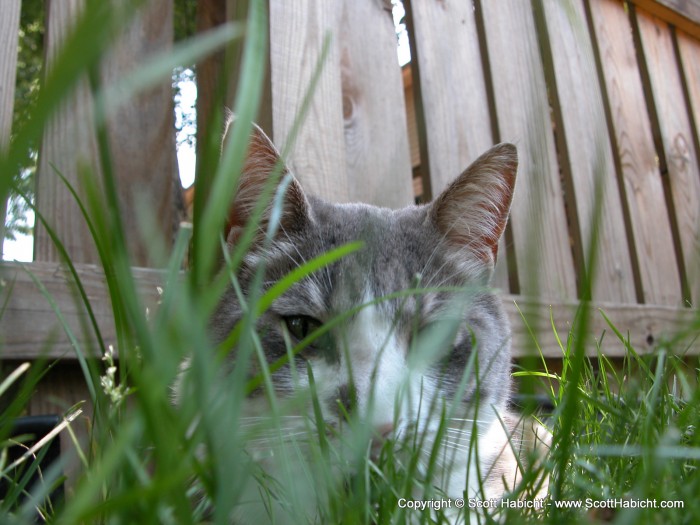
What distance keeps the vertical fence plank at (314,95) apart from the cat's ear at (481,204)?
0.66 meters

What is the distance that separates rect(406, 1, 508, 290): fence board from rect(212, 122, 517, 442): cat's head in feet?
2.52

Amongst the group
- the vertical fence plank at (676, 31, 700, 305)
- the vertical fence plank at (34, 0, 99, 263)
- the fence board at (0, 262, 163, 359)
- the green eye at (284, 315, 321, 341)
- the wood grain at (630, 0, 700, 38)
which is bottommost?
the green eye at (284, 315, 321, 341)

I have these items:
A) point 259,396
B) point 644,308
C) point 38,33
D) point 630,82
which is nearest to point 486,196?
point 259,396

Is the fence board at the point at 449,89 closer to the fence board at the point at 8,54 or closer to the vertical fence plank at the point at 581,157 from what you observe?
the vertical fence plank at the point at 581,157

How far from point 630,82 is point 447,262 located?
107 inches

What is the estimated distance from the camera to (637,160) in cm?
377

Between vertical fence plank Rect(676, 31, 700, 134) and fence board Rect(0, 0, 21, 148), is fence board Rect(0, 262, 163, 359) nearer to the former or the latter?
fence board Rect(0, 0, 21, 148)

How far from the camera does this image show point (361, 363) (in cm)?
141

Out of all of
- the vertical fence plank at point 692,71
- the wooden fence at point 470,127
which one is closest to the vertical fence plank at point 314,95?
the wooden fence at point 470,127

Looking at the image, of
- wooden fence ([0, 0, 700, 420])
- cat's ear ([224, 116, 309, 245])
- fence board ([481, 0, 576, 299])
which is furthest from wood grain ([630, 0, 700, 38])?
cat's ear ([224, 116, 309, 245])

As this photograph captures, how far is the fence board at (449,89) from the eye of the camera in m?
2.87

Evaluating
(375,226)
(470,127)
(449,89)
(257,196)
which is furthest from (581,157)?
(257,196)

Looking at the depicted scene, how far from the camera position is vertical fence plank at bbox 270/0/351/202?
2.37 m

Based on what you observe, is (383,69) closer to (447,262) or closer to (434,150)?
(434,150)
